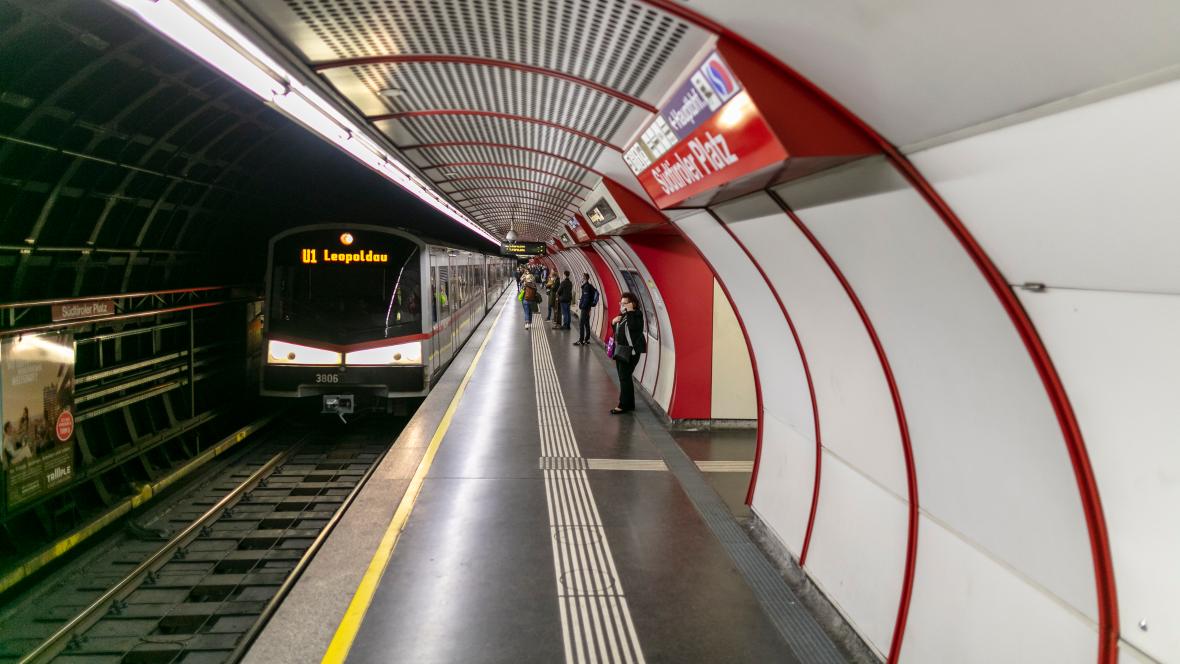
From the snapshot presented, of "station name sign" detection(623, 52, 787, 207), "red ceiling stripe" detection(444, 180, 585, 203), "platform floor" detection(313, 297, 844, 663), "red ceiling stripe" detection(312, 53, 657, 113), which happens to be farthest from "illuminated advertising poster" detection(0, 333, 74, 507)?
"station name sign" detection(623, 52, 787, 207)

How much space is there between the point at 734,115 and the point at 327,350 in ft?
25.0

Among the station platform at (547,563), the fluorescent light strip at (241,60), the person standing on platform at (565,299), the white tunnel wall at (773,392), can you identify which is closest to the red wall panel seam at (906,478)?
the station platform at (547,563)

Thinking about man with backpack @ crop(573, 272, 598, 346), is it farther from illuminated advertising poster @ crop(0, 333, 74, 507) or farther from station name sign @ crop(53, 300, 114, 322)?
A: illuminated advertising poster @ crop(0, 333, 74, 507)

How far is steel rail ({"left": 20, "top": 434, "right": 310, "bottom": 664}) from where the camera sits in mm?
4320

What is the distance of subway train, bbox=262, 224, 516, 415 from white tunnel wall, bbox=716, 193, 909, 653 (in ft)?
19.6

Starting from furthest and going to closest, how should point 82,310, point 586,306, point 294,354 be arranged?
1. point 586,306
2. point 294,354
3. point 82,310

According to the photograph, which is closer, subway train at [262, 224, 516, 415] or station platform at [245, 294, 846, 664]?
station platform at [245, 294, 846, 664]

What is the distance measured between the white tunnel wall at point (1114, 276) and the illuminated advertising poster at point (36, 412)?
6.24 m

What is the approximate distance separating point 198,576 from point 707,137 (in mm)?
5257

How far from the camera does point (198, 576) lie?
5434 mm

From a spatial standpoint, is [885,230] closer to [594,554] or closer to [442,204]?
[594,554]

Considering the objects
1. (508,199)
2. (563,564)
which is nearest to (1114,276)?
(563,564)

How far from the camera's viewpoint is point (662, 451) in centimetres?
716

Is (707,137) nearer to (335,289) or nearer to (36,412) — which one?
→ (36,412)
